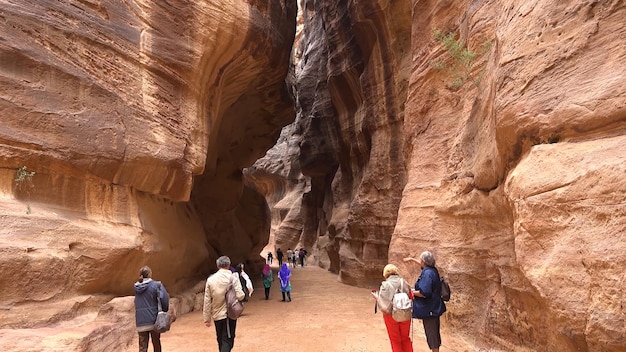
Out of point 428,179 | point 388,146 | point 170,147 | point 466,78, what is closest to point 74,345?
point 170,147

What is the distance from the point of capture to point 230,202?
59.2ft

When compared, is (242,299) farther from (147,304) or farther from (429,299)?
(429,299)

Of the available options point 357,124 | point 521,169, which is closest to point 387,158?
point 357,124

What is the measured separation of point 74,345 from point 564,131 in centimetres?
621

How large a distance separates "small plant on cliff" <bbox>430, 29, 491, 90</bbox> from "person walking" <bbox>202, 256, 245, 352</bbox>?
15.8 ft

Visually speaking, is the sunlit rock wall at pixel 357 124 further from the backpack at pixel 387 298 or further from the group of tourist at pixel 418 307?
the backpack at pixel 387 298

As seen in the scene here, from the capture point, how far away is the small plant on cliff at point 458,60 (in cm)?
640

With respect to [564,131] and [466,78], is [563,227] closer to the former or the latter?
[564,131]

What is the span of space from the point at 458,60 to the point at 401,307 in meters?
4.93

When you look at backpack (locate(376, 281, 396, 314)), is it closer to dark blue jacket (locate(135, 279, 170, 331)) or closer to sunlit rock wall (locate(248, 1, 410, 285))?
dark blue jacket (locate(135, 279, 170, 331))

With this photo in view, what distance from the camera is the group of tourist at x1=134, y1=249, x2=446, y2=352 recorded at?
14.6ft

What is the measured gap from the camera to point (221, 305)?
4.83 metres

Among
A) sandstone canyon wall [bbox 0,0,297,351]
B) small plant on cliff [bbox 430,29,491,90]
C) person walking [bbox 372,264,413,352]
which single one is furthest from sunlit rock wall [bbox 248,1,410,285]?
person walking [bbox 372,264,413,352]

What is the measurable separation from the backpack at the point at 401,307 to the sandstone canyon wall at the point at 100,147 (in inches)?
161
